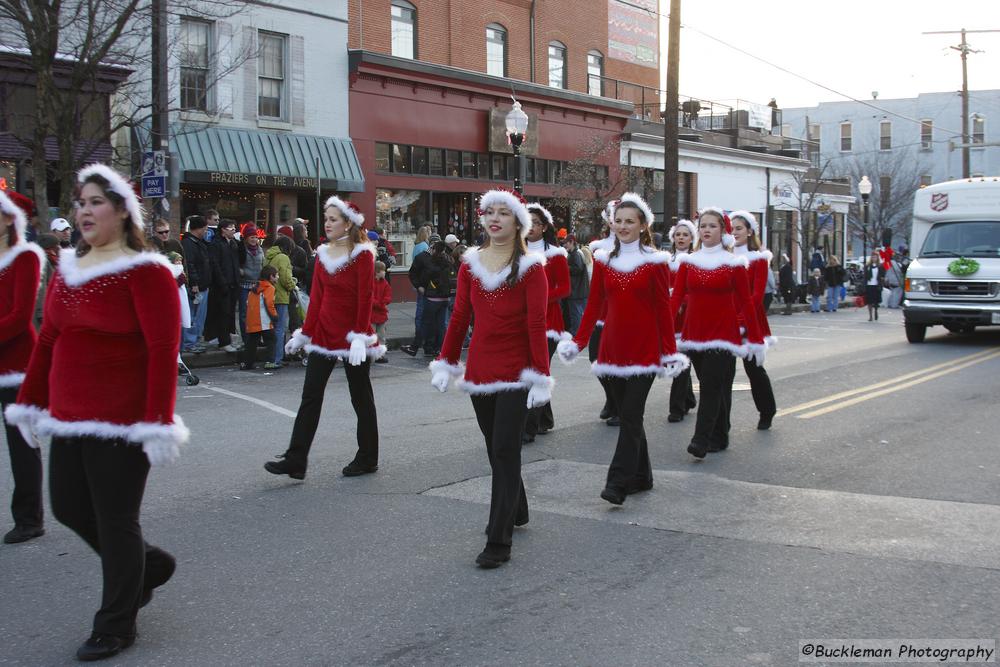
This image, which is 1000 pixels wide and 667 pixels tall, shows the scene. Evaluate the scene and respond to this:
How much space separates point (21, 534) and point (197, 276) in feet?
29.2

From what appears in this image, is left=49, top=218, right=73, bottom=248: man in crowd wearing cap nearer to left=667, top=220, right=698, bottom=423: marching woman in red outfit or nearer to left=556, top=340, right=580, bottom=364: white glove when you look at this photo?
left=667, top=220, right=698, bottom=423: marching woman in red outfit

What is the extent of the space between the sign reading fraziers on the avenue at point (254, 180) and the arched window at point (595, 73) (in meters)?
11.8

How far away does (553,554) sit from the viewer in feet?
18.1

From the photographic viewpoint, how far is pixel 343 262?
7273 mm

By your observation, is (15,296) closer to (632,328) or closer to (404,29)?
(632,328)

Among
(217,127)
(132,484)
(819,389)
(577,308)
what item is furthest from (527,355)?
(217,127)

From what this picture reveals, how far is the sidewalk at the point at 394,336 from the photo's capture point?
1420 centimetres

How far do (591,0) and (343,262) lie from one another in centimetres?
2622

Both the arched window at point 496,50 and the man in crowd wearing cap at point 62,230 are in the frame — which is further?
the arched window at point 496,50

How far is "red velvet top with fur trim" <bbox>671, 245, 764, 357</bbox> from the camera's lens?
8250 mm

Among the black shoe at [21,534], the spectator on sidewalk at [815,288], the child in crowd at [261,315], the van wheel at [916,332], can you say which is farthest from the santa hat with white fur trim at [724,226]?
the spectator on sidewalk at [815,288]

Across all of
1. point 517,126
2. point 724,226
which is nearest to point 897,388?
point 724,226

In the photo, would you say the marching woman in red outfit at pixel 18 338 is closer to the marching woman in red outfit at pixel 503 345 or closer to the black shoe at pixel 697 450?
the marching woman in red outfit at pixel 503 345

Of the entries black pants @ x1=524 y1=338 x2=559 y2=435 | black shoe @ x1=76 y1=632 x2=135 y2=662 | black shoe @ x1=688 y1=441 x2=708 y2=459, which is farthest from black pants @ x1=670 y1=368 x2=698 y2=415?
black shoe @ x1=76 y1=632 x2=135 y2=662
